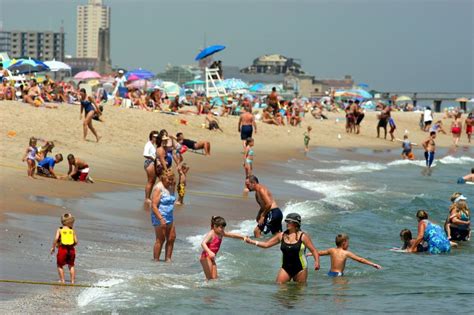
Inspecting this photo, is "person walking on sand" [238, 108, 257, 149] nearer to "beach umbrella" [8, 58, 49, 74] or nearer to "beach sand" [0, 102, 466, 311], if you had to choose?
"beach sand" [0, 102, 466, 311]

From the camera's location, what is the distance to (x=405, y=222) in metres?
16.8

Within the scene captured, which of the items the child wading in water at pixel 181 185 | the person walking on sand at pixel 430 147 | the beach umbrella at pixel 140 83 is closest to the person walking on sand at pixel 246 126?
the person walking on sand at pixel 430 147

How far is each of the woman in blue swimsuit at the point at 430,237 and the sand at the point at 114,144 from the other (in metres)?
5.23

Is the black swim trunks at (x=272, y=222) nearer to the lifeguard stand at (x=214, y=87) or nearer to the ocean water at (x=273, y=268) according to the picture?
the ocean water at (x=273, y=268)

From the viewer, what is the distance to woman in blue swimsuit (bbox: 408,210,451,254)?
13250 millimetres

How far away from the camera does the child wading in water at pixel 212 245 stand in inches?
397

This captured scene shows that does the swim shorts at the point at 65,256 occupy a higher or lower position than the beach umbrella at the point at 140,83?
lower

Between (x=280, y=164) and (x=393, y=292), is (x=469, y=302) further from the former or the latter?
(x=280, y=164)

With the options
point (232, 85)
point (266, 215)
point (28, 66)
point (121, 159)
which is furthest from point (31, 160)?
point (232, 85)

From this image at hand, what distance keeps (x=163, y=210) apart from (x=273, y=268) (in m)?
1.54

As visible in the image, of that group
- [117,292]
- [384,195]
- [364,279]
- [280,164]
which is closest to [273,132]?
[280,164]

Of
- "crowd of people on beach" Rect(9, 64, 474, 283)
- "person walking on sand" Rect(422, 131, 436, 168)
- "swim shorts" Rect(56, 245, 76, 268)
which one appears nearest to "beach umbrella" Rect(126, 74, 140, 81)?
"crowd of people on beach" Rect(9, 64, 474, 283)

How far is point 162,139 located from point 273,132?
57.6 feet

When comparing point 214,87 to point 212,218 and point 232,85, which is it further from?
point 212,218
